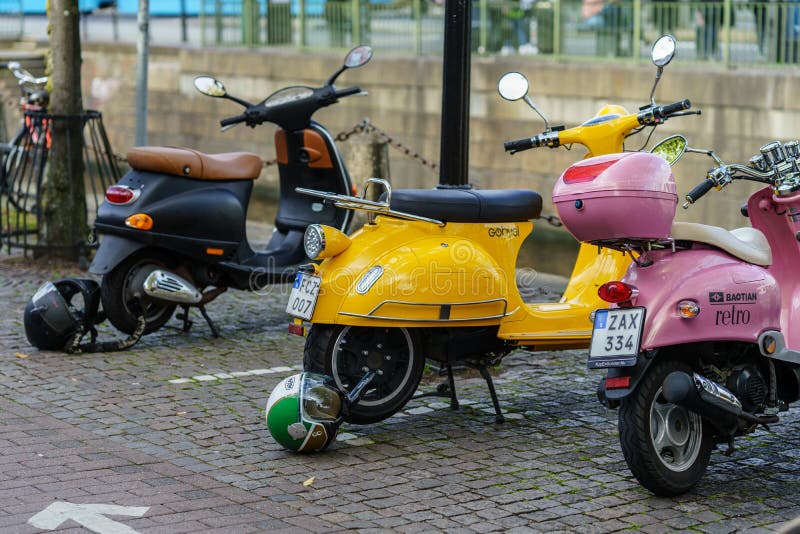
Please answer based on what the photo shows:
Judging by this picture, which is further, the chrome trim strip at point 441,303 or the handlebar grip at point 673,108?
the handlebar grip at point 673,108

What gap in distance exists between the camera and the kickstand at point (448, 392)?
21.4 ft

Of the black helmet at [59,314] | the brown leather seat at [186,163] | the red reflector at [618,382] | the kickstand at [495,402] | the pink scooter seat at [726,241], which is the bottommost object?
the kickstand at [495,402]

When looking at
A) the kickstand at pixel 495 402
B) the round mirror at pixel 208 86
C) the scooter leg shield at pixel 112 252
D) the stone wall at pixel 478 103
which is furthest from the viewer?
the stone wall at pixel 478 103

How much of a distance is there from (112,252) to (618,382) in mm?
3725

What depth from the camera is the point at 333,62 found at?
18.4m

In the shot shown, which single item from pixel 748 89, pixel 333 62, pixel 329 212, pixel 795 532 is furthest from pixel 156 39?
pixel 795 532

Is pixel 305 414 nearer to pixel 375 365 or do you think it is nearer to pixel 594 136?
pixel 375 365

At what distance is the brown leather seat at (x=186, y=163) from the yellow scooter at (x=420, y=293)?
201 cm

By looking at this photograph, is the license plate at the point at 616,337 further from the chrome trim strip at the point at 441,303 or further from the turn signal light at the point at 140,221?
the turn signal light at the point at 140,221

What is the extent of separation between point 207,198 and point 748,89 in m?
7.18

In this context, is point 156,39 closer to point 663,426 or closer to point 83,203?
point 83,203

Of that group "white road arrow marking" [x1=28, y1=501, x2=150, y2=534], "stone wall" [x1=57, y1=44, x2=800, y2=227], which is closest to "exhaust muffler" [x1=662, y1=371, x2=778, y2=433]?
"white road arrow marking" [x1=28, y1=501, x2=150, y2=534]

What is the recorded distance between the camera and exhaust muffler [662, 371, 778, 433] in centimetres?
515

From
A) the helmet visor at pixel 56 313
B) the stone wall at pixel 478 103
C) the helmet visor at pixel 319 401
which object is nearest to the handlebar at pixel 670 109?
the helmet visor at pixel 319 401
